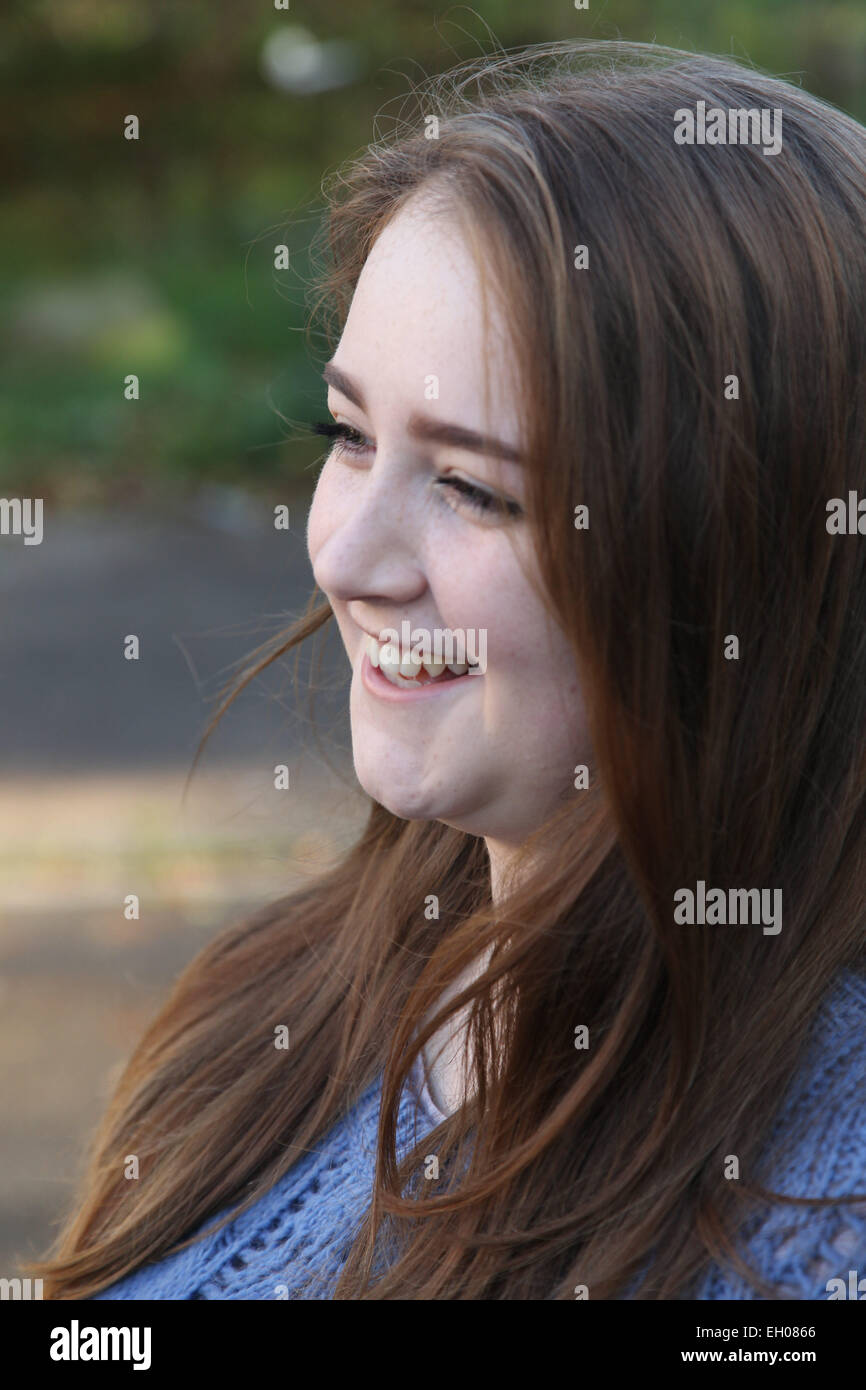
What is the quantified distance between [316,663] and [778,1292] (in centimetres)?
98

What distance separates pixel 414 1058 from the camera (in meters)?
1.35

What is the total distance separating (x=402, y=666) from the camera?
4.25 feet

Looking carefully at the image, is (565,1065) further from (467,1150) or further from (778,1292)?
(778,1292)

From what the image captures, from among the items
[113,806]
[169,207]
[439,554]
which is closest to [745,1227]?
[439,554]

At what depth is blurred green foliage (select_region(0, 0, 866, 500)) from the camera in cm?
778

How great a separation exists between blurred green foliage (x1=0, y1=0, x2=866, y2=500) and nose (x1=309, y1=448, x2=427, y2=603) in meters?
6.17

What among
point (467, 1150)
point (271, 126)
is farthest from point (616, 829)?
point (271, 126)

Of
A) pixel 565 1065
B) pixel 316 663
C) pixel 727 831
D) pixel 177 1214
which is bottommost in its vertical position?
pixel 177 1214

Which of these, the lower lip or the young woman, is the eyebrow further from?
the lower lip

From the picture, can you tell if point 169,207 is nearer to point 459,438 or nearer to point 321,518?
point 321,518

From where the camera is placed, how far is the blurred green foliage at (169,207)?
7.78 meters

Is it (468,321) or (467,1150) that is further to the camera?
(467,1150)

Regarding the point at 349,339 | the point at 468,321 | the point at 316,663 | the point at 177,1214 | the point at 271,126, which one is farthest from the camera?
the point at 271,126

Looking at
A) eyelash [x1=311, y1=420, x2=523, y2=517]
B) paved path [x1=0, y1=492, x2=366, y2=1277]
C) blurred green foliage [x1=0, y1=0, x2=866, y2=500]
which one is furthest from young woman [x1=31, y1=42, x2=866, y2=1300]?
blurred green foliage [x1=0, y1=0, x2=866, y2=500]
